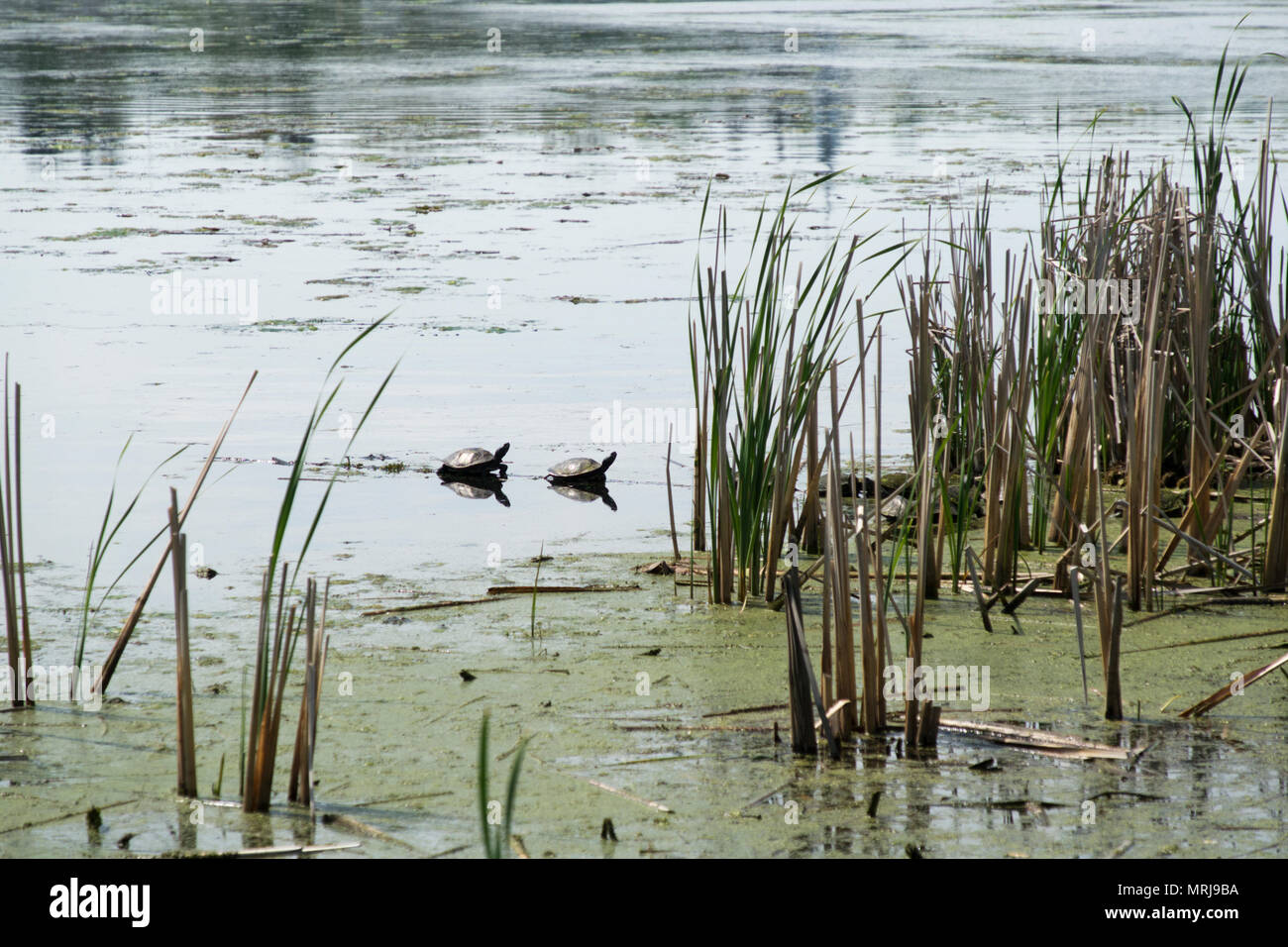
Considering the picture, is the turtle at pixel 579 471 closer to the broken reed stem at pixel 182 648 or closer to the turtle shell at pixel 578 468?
the turtle shell at pixel 578 468

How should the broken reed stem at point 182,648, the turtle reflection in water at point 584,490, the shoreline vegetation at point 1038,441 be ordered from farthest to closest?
the turtle reflection in water at point 584,490, the shoreline vegetation at point 1038,441, the broken reed stem at point 182,648

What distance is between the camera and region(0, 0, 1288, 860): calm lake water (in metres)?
5.36

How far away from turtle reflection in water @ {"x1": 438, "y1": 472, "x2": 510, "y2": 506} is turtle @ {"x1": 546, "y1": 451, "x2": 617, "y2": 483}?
221 millimetres

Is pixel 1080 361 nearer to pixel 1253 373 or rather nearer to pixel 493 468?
pixel 1253 373

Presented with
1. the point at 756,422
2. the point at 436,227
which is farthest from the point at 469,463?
the point at 436,227

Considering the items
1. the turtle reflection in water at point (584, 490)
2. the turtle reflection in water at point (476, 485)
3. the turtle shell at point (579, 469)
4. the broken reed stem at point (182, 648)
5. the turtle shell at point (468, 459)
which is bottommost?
the turtle reflection in water at point (584, 490)

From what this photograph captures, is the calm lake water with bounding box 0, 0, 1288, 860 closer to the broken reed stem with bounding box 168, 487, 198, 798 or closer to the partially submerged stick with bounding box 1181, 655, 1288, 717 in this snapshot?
the broken reed stem with bounding box 168, 487, 198, 798

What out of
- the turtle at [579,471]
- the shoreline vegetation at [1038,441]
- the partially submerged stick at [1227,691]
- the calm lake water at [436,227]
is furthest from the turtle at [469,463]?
the partially submerged stick at [1227,691]

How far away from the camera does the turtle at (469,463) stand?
561cm

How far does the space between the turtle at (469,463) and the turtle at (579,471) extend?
0.78 ft

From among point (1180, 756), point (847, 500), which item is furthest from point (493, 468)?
point (1180, 756)

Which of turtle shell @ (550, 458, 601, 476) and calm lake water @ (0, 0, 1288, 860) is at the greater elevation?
calm lake water @ (0, 0, 1288, 860)

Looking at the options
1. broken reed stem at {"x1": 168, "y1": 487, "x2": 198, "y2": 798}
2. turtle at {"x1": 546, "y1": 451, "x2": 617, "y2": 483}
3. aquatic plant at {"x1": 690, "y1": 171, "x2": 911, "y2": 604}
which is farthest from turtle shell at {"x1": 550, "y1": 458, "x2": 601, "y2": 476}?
broken reed stem at {"x1": 168, "y1": 487, "x2": 198, "y2": 798}
